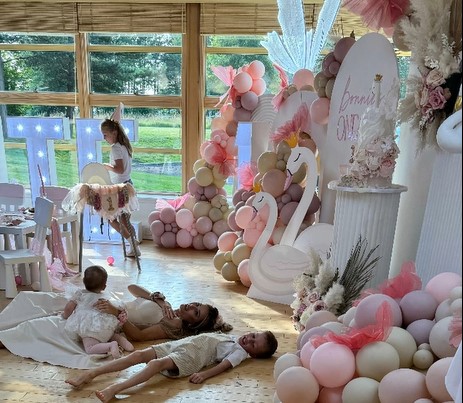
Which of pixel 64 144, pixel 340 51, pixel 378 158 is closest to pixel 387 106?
pixel 378 158

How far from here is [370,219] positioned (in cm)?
266

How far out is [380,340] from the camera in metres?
1.89

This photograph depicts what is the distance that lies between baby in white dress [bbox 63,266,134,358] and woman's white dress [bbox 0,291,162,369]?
54 millimetres

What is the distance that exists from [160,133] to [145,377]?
144 inches

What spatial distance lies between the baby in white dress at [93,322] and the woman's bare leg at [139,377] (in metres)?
0.33

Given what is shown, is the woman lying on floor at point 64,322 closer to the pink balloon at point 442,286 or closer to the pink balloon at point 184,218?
the pink balloon at point 442,286

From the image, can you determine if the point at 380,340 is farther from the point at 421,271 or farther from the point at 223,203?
the point at 223,203

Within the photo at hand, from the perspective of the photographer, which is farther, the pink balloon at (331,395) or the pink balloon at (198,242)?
the pink balloon at (198,242)

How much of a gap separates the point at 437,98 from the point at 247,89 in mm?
2466

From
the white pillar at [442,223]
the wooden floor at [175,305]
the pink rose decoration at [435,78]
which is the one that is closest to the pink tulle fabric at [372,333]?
the white pillar at [442,223]

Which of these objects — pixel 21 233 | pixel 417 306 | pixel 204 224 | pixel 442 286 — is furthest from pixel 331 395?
pixel 204 224

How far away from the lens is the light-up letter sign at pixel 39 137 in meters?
4.88

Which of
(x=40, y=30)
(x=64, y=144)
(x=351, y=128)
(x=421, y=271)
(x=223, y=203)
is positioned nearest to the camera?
(x=421, y=271)

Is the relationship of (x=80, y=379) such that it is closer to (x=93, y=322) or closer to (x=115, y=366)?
(x=115, y=366)
